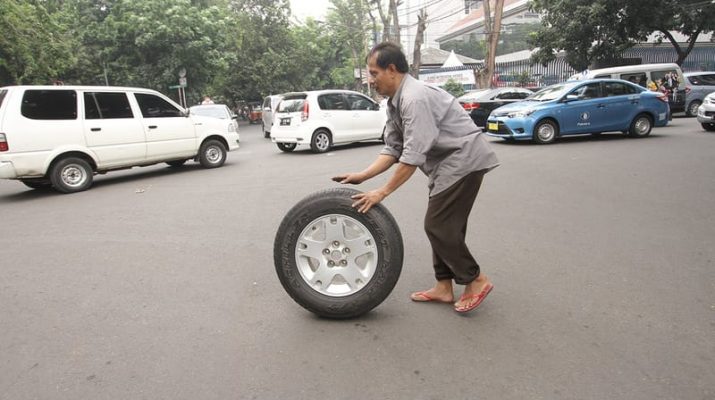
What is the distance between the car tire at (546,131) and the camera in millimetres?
11648

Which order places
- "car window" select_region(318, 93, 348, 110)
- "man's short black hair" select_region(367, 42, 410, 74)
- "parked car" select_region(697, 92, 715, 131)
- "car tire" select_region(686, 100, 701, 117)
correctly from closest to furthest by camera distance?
"man's short black hair" select_region(367, 42, 410, 74) → "parked car" select_region(697, 92, 715, 131) → "car window" select_region(318, 93, 348, 110) → "car tire" select_region(686, 100, 701, 117)

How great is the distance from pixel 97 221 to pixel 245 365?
436 centimetres

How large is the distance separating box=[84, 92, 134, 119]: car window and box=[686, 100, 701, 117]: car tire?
17.8m

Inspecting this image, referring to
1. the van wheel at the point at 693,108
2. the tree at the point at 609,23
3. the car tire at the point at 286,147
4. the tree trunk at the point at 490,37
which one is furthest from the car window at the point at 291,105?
the tree at the point at 609,23

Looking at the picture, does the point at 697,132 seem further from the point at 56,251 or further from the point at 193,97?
the point at 193,97

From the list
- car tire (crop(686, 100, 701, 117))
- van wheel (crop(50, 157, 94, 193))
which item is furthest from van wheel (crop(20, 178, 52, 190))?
car tire (crop(686, 100, 701, 117))

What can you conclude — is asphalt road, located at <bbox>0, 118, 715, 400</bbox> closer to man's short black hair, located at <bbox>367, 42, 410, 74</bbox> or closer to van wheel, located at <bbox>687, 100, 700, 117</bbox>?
man's short black hair, located at <bbox>367, 42, 410, 74</bbox>

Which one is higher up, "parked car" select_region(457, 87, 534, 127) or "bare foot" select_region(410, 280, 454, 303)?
"parked car" select_region(457, 87, 534, 127)

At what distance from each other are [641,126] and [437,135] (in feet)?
37.3

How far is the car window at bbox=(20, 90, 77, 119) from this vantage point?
25.3 ft

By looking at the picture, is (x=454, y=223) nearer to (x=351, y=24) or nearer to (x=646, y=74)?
(x=646, y=74)

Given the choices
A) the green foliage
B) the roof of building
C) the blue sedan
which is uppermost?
the roof of building

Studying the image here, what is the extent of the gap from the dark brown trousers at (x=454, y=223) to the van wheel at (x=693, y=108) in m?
18.2

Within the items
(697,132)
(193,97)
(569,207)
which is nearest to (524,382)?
(569,207)
